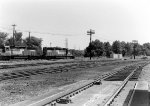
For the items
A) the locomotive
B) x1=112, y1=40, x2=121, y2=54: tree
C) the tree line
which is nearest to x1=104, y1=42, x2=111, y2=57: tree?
the tree line

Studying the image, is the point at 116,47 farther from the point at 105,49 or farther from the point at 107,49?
the point at 105,49

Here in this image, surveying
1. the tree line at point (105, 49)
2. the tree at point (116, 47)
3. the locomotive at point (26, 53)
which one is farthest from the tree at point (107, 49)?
the locomotive at point (26, 53)

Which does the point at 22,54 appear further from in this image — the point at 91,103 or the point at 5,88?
the point at 91,103

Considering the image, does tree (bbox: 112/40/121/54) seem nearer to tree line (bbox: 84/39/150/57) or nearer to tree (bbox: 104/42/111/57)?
tree line (bbox: 84/39/150/57)

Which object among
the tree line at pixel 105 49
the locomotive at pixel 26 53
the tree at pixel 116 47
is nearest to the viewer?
the locomotive at pixel 26 53

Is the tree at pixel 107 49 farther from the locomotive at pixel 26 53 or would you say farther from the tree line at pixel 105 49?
the locomotive at pixel 26 53

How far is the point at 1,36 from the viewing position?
147000 mm

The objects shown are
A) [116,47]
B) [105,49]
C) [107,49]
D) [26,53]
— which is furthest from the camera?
[116,47]

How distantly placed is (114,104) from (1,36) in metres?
142

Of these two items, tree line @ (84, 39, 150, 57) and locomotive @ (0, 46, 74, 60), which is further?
tree line @ (84, 39, 150, 57)

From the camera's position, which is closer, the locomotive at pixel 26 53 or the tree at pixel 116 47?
the locomotive at pixel 26 53

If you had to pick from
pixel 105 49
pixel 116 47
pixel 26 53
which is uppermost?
pixel 116 47

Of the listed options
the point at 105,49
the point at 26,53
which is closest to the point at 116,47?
the point at 105,49

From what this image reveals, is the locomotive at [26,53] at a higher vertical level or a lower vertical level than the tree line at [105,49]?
lower
